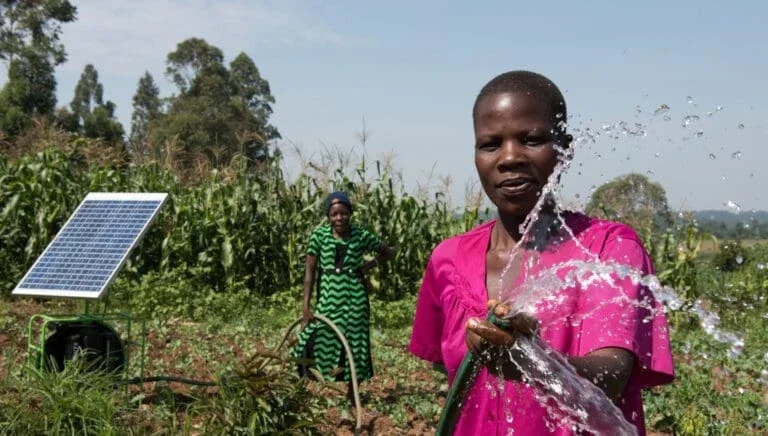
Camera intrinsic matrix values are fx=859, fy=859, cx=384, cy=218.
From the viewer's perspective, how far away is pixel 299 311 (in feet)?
33.0

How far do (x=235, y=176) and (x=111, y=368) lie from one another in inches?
278

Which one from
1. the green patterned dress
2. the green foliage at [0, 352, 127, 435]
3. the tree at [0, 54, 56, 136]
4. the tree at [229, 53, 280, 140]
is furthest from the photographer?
the tree at [229, 53, 280, 140]

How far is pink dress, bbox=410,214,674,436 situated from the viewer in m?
1.61

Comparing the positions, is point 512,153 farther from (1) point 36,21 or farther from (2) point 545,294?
(1) point 36,21

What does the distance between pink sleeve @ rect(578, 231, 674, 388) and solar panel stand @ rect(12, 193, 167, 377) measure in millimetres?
3364

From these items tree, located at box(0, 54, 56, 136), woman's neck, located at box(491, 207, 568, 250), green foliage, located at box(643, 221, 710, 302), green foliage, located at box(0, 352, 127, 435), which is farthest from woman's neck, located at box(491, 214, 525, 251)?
tree, located at box(0, 54, 56, 136)

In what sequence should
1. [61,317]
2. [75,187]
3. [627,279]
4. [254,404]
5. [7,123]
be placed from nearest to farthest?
[627,279]
[254,404]
[61,317]
[75,187]
[7,123]

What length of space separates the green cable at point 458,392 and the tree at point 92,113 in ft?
51.3

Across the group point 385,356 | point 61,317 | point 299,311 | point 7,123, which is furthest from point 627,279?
point 7,123

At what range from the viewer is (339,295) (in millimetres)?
5805

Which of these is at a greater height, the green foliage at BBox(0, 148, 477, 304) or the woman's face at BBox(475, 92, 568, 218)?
the green foliage at BBox(0, 148, 477, 304)

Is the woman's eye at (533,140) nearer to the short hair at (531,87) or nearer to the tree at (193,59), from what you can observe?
the short hair at (531,87)

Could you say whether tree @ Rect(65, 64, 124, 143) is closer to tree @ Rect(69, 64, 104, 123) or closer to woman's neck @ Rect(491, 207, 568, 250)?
tree @ Rect(69, 64, 104, 123)

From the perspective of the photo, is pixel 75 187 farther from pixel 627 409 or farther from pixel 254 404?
pixel 627 409
